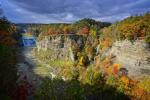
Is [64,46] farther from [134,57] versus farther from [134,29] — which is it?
[134,57]

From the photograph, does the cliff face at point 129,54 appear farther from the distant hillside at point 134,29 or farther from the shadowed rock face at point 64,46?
the distant hillside at point 134,29

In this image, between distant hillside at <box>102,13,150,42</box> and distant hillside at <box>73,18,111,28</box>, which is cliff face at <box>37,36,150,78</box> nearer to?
distant hillside at <box>102,13,150,42</box>

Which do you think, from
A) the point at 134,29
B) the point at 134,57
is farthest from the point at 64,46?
the point at 134,57

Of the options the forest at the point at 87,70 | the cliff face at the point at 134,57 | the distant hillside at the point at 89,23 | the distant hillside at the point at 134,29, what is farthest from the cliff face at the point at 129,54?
the distant hillside at the point at 89,23

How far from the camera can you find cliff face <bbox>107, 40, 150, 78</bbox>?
7738 cm

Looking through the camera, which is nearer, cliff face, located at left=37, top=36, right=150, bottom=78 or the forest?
the forest

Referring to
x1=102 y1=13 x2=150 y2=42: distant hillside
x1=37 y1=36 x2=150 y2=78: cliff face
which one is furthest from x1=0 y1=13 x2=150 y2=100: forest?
x1=37 y1=36 x2=150 y2=78: cliff face

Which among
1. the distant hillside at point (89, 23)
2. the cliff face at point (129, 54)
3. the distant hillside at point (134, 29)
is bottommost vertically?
the cliff face at point (129, 54)

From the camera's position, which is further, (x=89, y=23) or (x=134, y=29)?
(x=89, y=23)

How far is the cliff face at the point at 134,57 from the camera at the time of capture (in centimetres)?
7738

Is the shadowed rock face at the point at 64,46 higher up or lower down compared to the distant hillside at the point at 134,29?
lower down

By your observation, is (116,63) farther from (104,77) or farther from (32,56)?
(32,56)

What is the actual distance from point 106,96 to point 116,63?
20.6m

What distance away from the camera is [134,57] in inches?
3263
